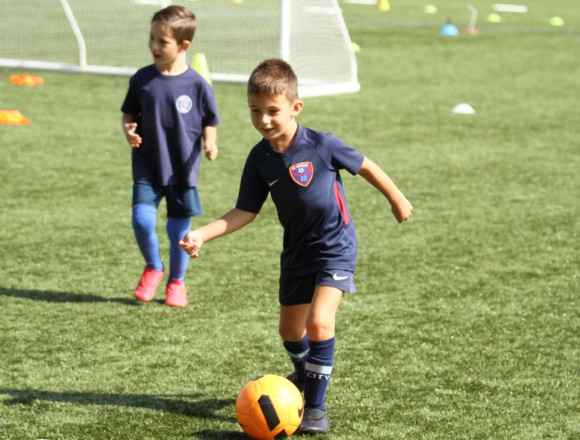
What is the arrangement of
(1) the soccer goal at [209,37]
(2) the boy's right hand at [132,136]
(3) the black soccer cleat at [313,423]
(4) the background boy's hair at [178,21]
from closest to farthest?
(3) the black soccer cleat at [313,423] < (2) the boy's right hand at [132,136] < (4) the background boy's hair at [178,21] < (1) the soccer goal at [209,37]

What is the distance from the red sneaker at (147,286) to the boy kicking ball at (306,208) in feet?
5.20

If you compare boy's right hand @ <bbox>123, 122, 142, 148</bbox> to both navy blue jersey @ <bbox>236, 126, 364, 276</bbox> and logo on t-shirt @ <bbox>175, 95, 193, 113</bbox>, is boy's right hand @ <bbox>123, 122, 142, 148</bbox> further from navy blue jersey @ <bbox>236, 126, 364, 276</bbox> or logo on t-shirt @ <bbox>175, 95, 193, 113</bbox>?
navy blue jersey @ <bbox>236, 126, 364, 276</bbox>

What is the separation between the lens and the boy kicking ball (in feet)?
13.0

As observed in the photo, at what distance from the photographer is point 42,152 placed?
9000mm

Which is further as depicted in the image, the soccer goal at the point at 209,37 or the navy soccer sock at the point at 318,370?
the soccer goal at the point at 209,37

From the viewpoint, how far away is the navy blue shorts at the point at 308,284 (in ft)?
13.4

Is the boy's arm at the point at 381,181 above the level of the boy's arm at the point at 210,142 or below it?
above

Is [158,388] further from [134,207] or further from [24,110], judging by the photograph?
[24,110]

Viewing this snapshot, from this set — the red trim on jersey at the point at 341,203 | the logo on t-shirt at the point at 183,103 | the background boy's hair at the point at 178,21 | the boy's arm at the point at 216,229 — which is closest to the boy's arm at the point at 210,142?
the logo on t-shirt at the point at 183,103

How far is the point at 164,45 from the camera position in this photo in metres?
5.51

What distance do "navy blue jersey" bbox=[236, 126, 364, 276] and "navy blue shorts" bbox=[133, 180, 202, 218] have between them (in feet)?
5.10

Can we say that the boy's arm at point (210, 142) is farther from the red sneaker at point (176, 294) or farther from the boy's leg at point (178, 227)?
the red sneaker at point (176, 294)

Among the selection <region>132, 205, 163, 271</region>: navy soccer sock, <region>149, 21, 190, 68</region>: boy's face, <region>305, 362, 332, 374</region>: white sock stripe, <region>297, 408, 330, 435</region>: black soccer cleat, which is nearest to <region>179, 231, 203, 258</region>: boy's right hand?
<region>305, 362, 332, 374</region>: white sock stripe

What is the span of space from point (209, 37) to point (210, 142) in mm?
10568
